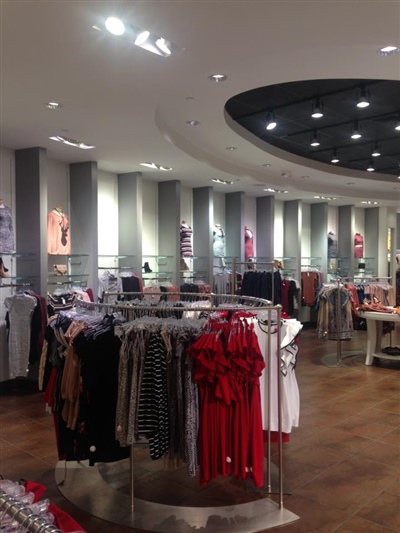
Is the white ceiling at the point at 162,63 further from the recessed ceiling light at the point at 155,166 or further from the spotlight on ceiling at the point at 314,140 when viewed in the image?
the spotlight on ceiling at the point at 314,140

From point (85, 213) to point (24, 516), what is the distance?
6.26 metres

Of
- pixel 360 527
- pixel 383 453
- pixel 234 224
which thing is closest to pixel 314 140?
pixel 234 224

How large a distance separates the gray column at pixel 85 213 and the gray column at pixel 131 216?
0.94 metres

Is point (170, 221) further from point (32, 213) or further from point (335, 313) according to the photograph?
point (335, 313)

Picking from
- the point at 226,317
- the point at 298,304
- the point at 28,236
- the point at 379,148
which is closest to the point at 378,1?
the point at 226,317

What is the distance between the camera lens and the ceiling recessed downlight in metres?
3.01

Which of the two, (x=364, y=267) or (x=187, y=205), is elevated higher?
(x=187, y=205)

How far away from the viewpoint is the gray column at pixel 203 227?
9438 millimetres

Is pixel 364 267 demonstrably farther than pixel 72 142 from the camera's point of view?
Yes

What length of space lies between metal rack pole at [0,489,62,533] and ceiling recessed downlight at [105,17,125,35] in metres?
2.83

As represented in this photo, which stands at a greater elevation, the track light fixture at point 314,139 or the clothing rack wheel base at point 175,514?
the track light fixture at point 314,139

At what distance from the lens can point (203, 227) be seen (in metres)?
9.55

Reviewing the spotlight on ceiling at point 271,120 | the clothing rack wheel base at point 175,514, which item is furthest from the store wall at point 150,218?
the clothing rack wheel base at point 175,514

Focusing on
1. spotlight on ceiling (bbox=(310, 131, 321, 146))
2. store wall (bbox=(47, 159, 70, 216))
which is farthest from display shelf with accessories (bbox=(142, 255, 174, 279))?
spotlight on ceiling (bbox=(310, 131, 321, 146))
